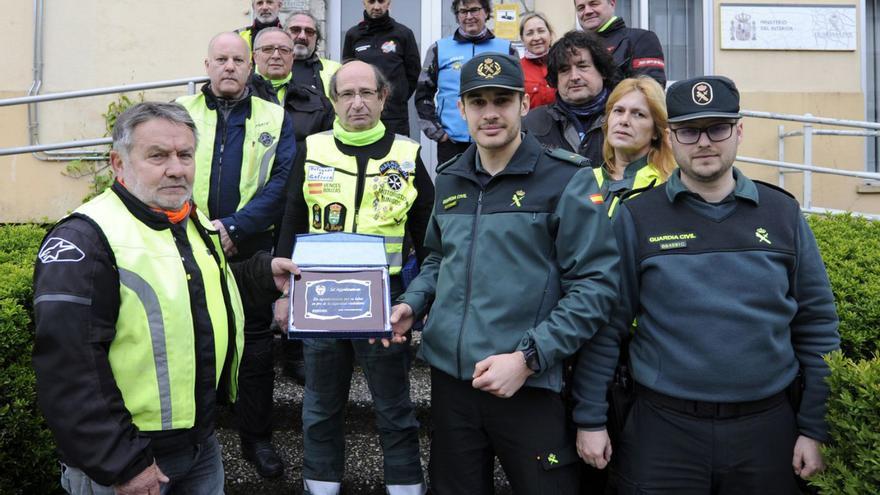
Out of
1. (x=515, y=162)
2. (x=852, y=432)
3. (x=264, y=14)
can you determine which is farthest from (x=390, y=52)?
(x=852, y=432)

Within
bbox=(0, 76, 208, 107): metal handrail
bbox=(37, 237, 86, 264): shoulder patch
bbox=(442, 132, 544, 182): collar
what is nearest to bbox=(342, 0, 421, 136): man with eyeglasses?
bbox=(0, 76, 208, 107): metal handrail

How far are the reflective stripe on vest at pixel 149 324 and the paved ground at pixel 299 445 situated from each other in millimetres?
1556

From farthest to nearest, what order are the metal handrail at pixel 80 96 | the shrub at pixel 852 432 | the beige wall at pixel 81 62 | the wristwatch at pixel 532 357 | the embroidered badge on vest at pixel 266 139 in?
the beige wall at pixel 81 62
the metal handrail at pixel 80 96
the embroidered badge on vest at pixel 266 139
the wristwatch at pixel 532 357
the shrub at pixel 852 432

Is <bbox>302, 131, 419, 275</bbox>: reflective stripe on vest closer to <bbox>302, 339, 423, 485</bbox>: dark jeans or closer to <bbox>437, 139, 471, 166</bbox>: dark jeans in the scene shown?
<bbox>302, 339, 423, 485</bbox>: dark jeans

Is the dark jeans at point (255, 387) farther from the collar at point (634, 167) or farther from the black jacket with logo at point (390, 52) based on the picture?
the black jacket with logo at point (390, 52)

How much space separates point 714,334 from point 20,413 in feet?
8.77

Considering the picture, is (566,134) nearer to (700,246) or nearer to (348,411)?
(700,246)

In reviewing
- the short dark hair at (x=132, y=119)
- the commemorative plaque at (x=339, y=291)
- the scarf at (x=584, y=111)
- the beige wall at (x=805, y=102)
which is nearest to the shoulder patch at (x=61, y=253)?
the short dark hair at (x=132, y=119)

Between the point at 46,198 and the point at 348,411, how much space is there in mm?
5094

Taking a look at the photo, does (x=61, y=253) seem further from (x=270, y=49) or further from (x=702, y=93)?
(x=270, y=49)

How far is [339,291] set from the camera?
2.65 metres

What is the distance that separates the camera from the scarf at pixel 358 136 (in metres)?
3.36

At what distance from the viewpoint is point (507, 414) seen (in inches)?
95.5

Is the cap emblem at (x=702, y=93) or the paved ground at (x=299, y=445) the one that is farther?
the paved ground at (x=299, y=445)
